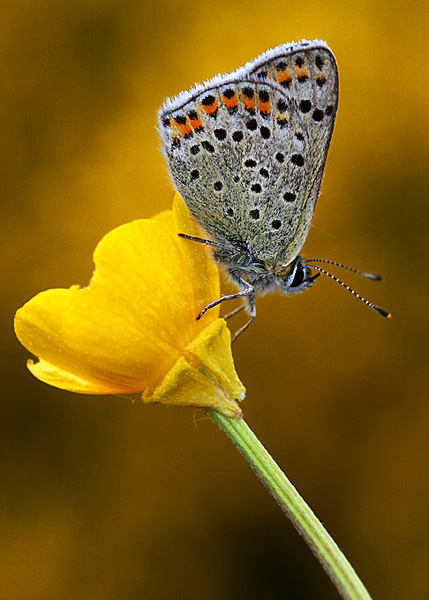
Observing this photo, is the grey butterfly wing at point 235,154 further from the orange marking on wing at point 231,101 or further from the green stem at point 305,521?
the green stem at point 305,521

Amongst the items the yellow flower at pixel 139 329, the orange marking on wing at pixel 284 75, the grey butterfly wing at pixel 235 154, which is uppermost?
the orange marking on wing at pixel 284 75

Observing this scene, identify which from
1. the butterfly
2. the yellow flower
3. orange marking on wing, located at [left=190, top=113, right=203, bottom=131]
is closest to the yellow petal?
the yellow flower

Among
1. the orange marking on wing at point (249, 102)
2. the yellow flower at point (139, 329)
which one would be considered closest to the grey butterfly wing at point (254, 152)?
the orange marking on wing at point (249, 102)

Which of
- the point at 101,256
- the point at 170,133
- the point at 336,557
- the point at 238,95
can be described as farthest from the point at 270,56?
the point at 336,557

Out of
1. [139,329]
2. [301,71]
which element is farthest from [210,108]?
[139,329]

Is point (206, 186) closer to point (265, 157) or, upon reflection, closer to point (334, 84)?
point (265, 157)

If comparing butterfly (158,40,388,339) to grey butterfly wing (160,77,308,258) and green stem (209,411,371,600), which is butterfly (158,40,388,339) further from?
green stem (209,411,371,600)
